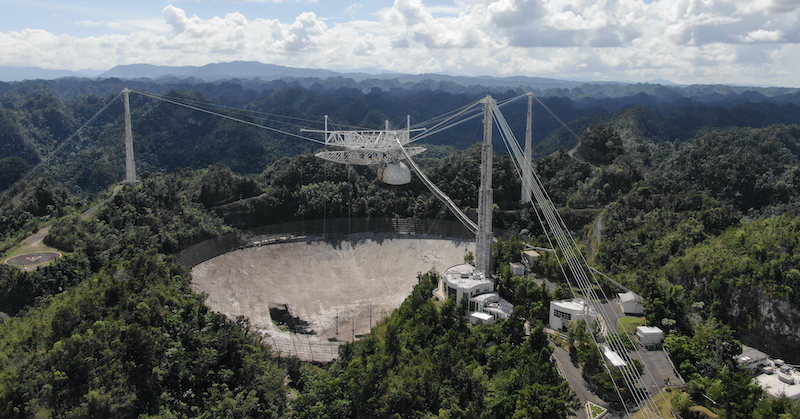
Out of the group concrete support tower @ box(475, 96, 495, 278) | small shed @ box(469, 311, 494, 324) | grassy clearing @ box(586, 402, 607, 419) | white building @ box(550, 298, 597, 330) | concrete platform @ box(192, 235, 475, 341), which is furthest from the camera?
concrete platform @ box(192, 235, 475, 341)

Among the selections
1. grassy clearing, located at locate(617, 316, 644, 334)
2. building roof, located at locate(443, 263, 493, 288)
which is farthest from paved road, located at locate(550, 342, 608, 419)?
building roof, located at locate(443, 263, 493, 288)

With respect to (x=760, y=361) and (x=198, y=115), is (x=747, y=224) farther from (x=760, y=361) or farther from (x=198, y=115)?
(x=198, y=115)

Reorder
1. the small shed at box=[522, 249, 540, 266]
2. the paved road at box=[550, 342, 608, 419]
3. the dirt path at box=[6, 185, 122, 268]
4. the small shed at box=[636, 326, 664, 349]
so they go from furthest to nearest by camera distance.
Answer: the small shed at box=[522, 249, 540, 266], the dirt path at box=[6, 185, 122, 268], the small shed at box=[636, 326, 664, 349], the paved road at box=[550, 342, 608, 419]

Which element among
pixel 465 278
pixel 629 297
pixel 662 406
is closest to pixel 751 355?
pixel 662 406

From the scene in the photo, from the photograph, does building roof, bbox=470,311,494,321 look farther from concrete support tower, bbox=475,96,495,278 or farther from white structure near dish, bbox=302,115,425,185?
white structure near dish, bbox=302,115,425,185

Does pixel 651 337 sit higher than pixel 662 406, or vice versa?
pixel 651 337

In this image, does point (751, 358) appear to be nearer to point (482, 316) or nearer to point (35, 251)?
point (482, 316)

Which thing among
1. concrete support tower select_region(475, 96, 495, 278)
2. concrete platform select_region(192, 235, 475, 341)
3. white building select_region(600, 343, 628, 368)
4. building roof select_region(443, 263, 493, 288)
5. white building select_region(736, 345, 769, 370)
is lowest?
concrete platform select_region(192, 235, 475, 341)
